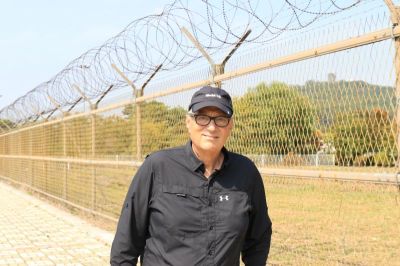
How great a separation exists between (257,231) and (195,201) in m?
0.43

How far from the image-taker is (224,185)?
8.16 feet

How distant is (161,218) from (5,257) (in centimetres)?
524

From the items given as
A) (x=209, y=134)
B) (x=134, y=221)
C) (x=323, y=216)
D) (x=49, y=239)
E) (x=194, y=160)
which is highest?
(x=209, y=134)

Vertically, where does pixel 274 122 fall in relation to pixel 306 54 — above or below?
below

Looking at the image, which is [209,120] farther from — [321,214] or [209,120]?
[321,214]

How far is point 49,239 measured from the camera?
328 inches

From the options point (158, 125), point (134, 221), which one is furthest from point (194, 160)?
point (158, 125)

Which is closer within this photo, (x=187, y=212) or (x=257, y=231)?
(x=187, y=212)

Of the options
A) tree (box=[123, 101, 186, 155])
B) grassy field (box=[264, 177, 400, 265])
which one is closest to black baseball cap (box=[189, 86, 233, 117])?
grassy field (box=[264, 177, 400, 265])

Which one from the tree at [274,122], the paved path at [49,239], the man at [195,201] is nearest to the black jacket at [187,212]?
the man at [195,201]

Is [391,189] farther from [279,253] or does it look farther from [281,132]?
[279,253]

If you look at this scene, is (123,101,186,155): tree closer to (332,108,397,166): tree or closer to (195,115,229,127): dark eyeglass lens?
(332,108,397,166): tree

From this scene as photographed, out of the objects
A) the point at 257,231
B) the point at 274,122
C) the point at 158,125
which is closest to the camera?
the point at 257,231

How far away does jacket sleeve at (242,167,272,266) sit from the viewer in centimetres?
265
